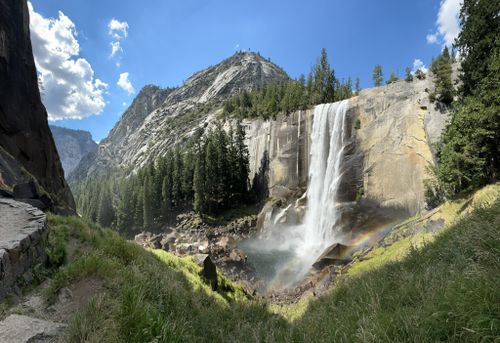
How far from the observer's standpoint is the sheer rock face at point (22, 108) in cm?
1744

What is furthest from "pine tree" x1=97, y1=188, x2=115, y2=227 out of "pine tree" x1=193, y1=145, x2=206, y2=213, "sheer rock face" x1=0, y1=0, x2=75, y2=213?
"sheer rock face" x1=0, y1=0, x2=75, y2=213

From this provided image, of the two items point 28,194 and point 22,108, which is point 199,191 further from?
point 28,194

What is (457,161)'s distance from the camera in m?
18.6

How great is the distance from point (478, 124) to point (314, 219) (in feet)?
67.9

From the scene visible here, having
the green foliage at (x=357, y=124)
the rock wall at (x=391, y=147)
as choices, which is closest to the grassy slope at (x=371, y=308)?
the rock wall at (x=391, y=147)

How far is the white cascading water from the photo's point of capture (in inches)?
1141

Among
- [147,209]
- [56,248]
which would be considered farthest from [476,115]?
[147,209]

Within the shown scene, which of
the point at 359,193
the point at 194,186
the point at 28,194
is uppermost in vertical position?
the point at 28,194

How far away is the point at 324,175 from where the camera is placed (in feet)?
123

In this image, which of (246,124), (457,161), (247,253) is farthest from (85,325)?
(246,124)

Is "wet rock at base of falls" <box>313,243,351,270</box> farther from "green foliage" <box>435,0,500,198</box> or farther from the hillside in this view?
the hillside

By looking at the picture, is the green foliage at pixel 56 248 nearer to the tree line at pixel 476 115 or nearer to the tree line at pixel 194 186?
the tree line at pixel 476 115

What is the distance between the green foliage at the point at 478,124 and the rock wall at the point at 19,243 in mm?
20908

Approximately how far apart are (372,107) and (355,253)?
66.3 feet
